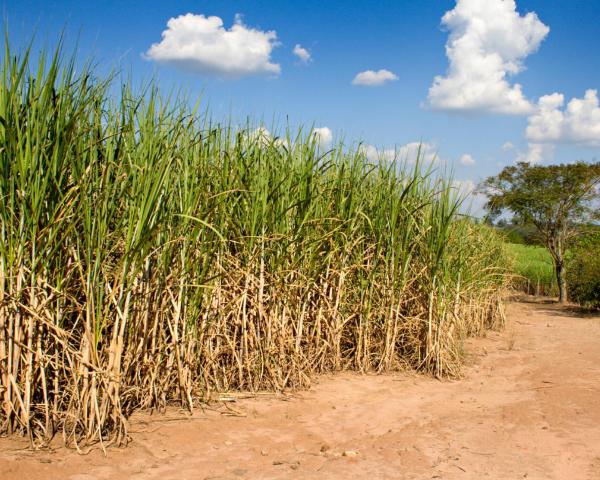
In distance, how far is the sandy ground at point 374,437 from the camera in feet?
11.5

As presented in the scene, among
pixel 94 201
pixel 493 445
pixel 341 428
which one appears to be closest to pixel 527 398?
pixel 493 445

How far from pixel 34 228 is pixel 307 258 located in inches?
95.0

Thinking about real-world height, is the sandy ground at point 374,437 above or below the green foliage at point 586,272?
below

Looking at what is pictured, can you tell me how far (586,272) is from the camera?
Result: 13.0 metres

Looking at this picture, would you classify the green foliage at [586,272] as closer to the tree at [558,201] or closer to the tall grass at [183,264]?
the tree at [558,201]

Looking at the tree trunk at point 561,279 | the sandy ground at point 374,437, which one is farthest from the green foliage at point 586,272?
the sandy ground at point 374,437

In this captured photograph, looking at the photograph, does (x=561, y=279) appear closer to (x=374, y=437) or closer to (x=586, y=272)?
(x=586, y=272)

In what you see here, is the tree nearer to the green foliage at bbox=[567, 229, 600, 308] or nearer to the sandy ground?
the green foliage at bbox=[567, 229, 600, 308]

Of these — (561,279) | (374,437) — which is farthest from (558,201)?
(374,437)

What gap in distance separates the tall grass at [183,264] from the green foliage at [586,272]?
25.0 ft

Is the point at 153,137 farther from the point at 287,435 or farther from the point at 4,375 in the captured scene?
the point at 287,435

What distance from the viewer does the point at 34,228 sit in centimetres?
339

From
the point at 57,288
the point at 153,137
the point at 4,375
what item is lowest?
the point at 4,375

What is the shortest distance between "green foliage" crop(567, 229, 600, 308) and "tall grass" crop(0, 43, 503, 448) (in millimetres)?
7629
